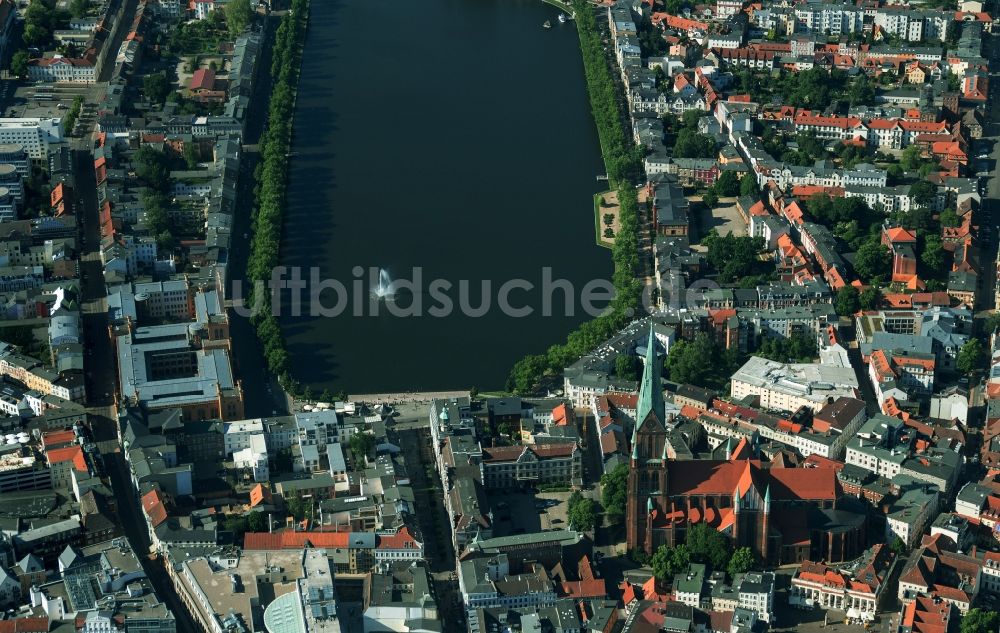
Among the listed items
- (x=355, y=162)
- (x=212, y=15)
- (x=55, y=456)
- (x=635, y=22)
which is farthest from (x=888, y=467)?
(x=212, y=15)

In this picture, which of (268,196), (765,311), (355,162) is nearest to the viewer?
(765,311)

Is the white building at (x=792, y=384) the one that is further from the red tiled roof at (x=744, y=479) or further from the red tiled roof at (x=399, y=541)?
the red tiled roof at (x=399, y=541)

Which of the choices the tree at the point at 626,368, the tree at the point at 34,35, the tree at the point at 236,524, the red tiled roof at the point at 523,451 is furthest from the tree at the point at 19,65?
the red tiled roof at the point at 523,451

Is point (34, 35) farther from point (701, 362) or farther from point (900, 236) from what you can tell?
point (900, 236)

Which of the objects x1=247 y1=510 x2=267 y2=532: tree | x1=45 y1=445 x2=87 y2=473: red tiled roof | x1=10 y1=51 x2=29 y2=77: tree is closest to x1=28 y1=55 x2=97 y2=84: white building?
x1=10 y1=51 x2=29 y2=77: tree

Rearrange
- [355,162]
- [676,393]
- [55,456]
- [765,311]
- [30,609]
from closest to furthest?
[30,609] < [55,456] < [676,393] < [765,311] < [355,162]

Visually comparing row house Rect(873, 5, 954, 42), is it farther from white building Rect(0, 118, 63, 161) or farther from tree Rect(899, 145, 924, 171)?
white building Rect(0, 118, 63, 161)

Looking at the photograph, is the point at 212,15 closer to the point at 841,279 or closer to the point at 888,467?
the point at 841,279
